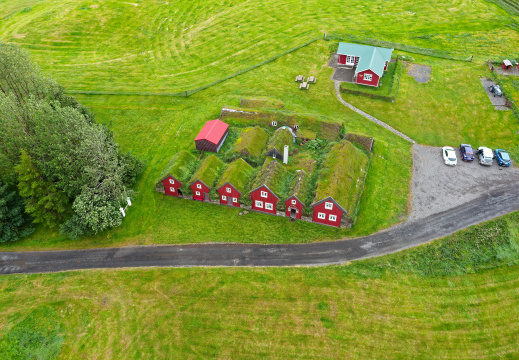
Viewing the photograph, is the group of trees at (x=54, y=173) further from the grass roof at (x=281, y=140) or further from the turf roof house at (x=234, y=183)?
the grass roof at (x=281, y=140)

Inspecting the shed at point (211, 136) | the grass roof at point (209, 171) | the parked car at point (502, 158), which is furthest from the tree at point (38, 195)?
the parked car at point (502, 158)

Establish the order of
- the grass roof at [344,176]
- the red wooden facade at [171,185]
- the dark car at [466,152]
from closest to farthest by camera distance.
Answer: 1. the grass roof at [344,176]
2. the red wooden facade at [171,185]
3. the dark car at [466,152]

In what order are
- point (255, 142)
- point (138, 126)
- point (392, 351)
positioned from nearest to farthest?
point (392, 351) → point (255, 142) → point (138, 126)

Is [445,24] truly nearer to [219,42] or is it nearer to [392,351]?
[219,42]

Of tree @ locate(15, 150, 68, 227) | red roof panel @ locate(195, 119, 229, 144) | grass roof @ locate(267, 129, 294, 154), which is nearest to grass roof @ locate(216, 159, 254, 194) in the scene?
grass roof @ locate(267, 129, 294, 154)

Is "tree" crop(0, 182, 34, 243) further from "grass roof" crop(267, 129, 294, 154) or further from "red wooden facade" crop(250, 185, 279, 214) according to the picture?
"grass roof" crop(267, 129, 294, 154)

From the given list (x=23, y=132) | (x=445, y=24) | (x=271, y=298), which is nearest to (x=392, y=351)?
(x=271, y=298)
